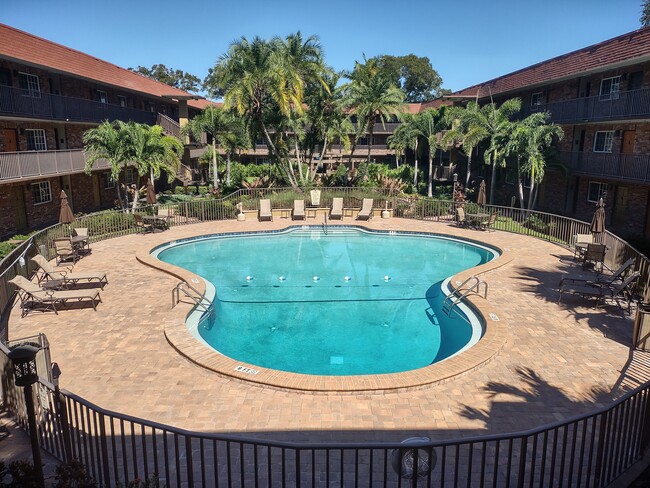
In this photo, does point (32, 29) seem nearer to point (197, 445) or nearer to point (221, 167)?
point (221, 167)

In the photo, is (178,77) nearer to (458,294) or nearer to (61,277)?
(61,277)

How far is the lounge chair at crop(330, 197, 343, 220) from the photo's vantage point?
2586 centimetres

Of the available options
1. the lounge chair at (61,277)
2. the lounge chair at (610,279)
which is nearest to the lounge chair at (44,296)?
the lounge chair at (61,277)

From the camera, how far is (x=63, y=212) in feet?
56.2

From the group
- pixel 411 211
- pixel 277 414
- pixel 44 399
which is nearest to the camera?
pixel 44 399

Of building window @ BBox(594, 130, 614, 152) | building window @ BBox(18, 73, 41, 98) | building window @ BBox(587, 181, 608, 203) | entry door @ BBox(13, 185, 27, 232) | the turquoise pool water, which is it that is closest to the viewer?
the turquoise pool water

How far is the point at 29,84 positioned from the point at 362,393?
2438 cm

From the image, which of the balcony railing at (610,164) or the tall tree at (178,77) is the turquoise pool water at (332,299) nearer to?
the balcony railing at (610,164)

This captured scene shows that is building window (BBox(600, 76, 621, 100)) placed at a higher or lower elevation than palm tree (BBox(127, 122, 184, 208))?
higher

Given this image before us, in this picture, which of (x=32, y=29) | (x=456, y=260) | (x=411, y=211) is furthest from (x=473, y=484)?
(x=32, y=29)

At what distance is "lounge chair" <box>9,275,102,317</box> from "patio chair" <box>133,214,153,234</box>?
9329 mm

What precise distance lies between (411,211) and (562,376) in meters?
18.2

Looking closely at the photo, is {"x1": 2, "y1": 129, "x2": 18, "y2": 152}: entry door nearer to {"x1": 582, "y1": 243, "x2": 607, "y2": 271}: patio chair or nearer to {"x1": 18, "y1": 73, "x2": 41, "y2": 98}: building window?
{"x1": 18, "y1": 73, "x2": 41, "y2": 98}: building window

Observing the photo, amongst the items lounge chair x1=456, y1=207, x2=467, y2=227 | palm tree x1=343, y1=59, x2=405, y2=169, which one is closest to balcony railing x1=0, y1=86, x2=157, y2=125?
palm tree x1=343, y1=59, x2=405, y2=169
